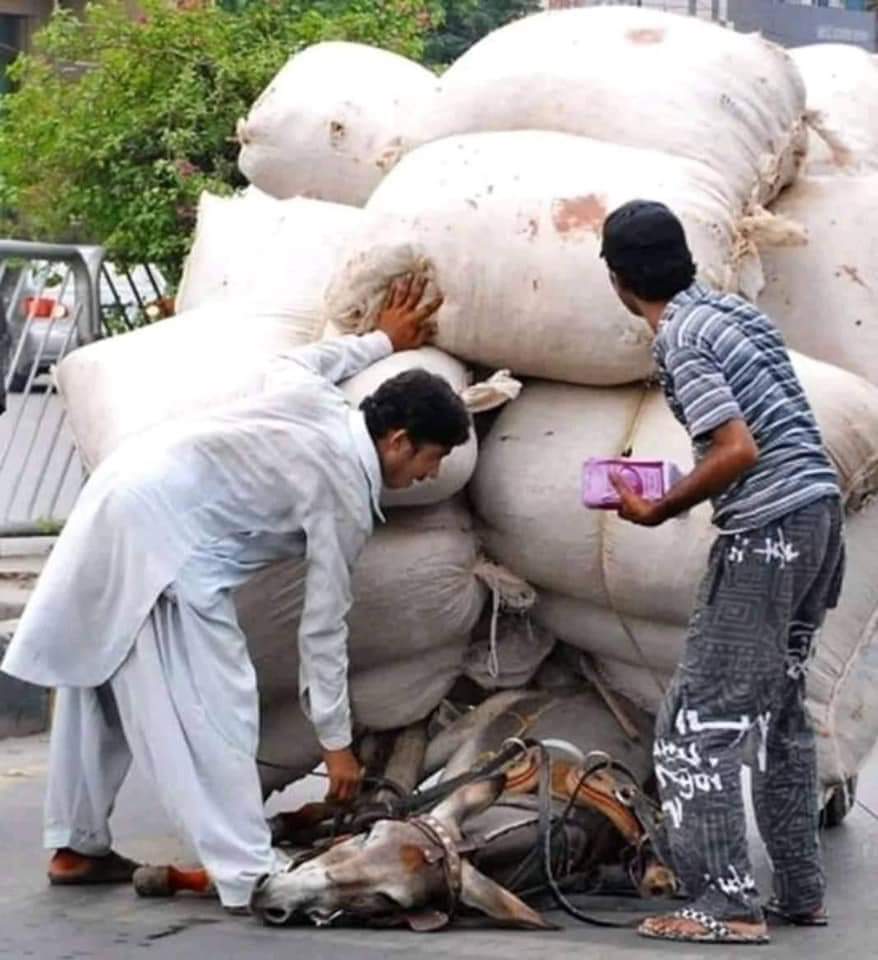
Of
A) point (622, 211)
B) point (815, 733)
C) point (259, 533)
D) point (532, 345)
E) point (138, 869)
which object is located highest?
point (622, 211)

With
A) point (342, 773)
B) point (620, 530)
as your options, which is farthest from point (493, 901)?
point (620, 530)

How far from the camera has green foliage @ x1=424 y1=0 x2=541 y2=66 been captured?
24.6 metres

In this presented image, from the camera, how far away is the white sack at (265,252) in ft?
21.0

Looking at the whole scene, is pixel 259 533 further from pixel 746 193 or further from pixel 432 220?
pixel 746 193

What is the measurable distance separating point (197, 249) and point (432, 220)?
1349 mm

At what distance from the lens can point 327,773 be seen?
19.0 feet

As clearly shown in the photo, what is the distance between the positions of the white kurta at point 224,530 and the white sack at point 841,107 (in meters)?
1.60

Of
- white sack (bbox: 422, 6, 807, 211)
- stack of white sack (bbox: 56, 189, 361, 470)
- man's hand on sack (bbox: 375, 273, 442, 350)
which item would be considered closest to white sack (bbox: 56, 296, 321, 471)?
stack of white sack (bbox: 56, 189, 361, 470)

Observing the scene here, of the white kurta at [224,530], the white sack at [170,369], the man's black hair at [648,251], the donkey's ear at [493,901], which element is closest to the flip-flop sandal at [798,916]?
the donkey's ear at [493,901]

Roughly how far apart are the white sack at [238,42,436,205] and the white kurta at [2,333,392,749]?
108cm

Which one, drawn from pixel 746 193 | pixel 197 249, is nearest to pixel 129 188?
pixel 197 249

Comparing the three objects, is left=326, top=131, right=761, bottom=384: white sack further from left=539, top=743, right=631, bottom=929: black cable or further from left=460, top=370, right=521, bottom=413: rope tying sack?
left=539, top=743, right=631, bottom=929: black cable

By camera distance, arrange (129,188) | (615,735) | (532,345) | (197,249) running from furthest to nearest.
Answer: (129,188) → (197,249) → (615,735) → (532,345)

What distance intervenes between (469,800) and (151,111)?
6.86 metres
